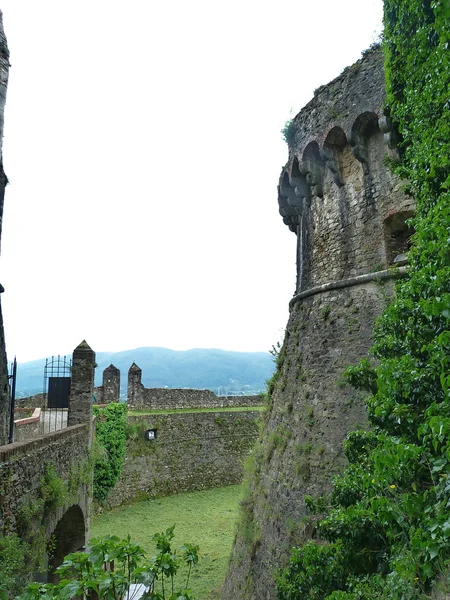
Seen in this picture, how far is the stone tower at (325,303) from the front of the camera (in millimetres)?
7559

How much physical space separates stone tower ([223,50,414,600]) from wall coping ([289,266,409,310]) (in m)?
0.02

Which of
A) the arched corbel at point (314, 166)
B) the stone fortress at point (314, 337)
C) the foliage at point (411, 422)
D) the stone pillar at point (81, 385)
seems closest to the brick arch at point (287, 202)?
the stone fortress at point (314, 337)

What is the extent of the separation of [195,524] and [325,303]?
10372 millimetres

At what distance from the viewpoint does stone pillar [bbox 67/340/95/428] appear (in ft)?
37.2

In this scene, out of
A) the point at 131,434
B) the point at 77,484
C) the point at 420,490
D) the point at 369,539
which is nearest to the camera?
the point at 420,490

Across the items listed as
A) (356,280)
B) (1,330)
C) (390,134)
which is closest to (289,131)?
(390,134)

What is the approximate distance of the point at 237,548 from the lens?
894cm

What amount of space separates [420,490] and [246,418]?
19.7 meters

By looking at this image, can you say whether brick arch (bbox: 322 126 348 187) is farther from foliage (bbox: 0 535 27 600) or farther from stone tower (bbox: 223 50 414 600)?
foliage (bbox: 0 535 27 600)

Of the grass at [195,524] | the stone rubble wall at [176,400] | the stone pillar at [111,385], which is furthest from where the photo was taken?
the stone rubble wall at [176,400]

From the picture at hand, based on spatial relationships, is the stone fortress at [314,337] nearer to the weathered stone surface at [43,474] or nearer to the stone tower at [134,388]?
the weathered stone surface at [43,474]

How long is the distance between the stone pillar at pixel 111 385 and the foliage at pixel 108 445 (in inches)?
175

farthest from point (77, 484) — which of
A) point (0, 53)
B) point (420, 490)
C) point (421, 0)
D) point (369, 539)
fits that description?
point (421, 0)

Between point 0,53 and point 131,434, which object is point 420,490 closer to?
point 0,53
